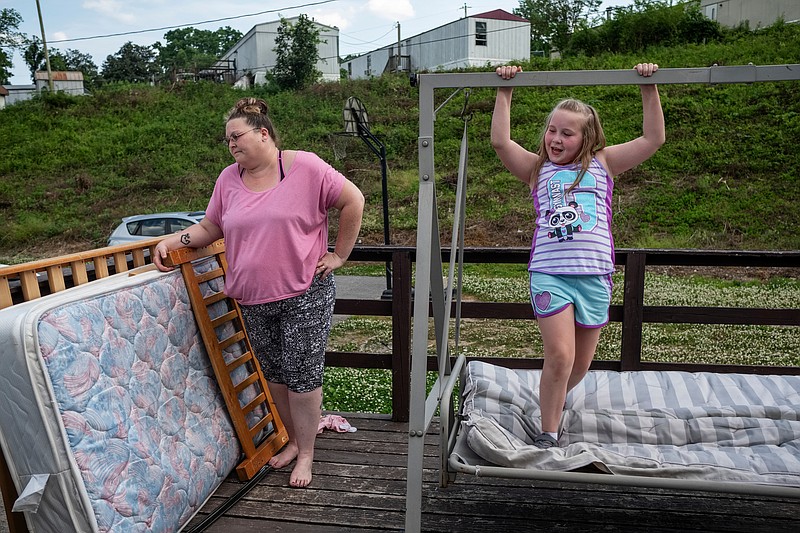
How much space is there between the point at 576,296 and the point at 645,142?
60 centimetres

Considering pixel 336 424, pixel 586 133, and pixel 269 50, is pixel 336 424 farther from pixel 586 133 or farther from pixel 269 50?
pixel 269 50

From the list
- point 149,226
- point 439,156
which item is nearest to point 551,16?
point 439,156

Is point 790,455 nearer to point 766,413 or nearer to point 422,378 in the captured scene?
point 766,413

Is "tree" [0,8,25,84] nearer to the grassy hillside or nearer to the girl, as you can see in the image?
the grassy hillside

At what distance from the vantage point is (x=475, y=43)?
26.3 metres

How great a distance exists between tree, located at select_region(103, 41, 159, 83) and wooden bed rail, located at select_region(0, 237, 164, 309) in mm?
43668

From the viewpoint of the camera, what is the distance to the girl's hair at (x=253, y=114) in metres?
2.66

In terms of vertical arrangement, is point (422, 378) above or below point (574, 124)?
below

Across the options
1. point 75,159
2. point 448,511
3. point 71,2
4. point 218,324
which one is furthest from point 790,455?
point 71,2

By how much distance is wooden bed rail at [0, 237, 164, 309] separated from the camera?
228 cm

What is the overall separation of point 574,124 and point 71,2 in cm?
3743

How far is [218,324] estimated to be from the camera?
2.97 metres

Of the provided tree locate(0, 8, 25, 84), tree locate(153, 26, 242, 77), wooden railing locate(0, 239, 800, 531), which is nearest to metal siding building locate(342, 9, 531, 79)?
tree locate(0, 8, 25, 84)

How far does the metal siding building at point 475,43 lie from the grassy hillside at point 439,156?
190 inches
